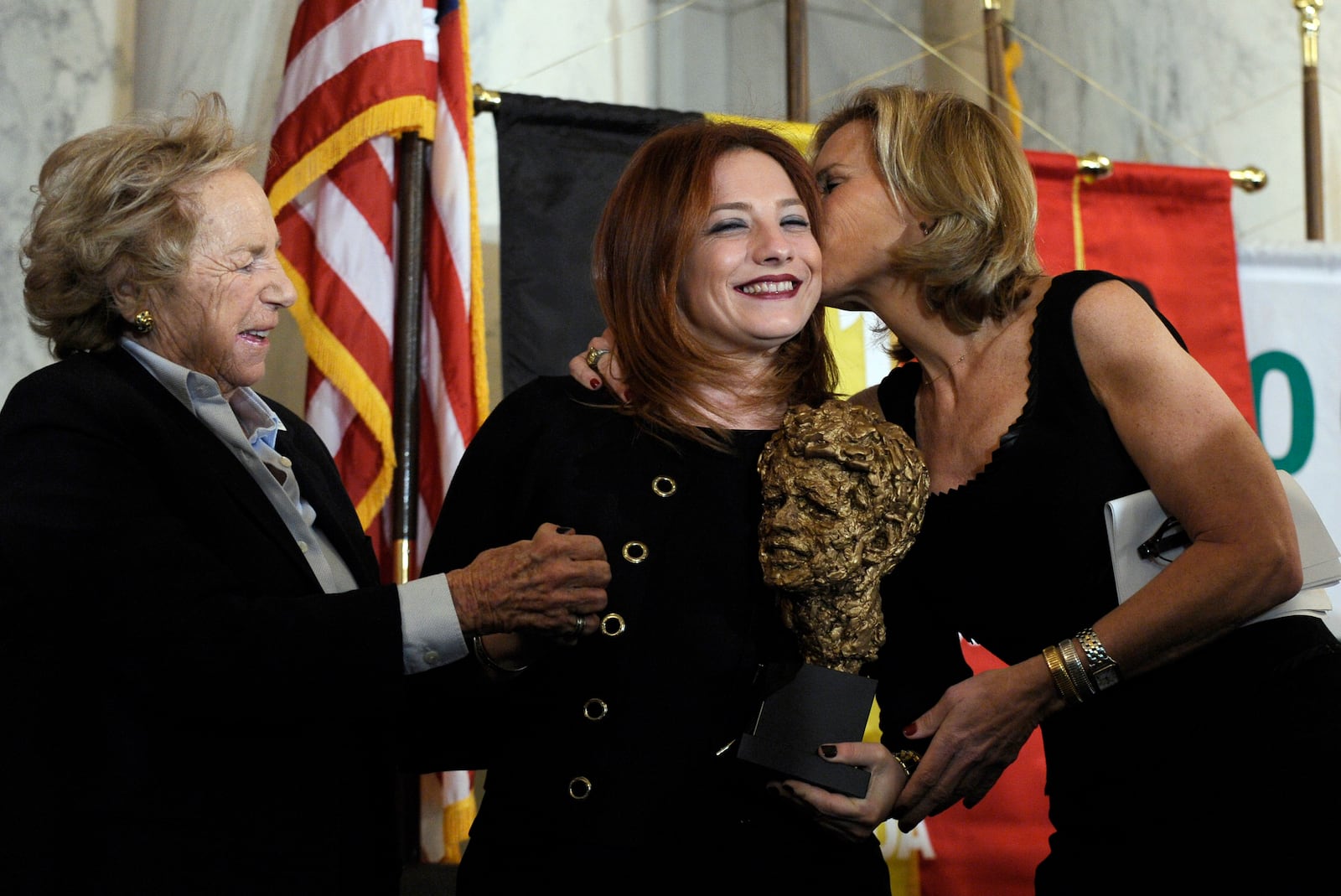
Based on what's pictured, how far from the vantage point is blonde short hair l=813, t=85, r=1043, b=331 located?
7.40 feet

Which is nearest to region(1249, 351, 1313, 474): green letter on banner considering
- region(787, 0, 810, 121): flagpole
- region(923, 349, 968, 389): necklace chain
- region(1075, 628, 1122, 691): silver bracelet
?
region(787, 0, 810, 121): flagpole

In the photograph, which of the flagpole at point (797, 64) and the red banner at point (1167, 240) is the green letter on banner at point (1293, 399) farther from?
the flagpole at point (797, 64)

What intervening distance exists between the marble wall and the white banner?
0.99 meters

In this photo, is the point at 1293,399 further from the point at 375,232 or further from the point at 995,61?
the point at 375,232

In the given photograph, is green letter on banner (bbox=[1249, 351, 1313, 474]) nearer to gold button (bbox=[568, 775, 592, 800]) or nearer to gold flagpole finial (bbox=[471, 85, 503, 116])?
gold flagpole finial (bbox=[471, 85, 503, 116])

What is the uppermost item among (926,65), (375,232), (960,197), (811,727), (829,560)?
(926,65)

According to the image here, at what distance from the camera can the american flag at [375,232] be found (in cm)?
359

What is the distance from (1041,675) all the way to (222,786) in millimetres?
1170

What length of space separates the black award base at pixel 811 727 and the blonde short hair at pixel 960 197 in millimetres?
723

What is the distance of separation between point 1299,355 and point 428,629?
3.57 m

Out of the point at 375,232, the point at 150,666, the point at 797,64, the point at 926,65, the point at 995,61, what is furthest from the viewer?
the point at 926,65

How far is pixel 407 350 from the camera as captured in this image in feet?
12.0

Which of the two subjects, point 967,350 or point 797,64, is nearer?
point 967,350

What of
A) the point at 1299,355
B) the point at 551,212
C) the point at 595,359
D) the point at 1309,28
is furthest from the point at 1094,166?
the point at 595,359
